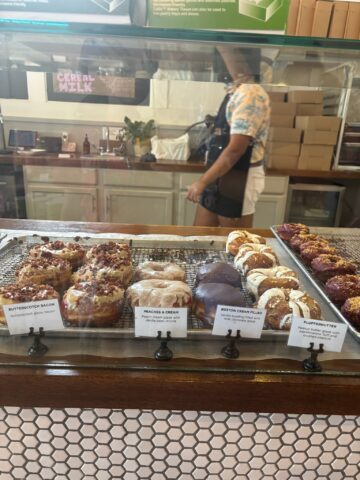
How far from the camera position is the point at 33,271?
0.88m

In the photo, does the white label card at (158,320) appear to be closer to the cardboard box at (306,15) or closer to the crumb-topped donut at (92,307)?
the crumb-topped donut at (92,307)

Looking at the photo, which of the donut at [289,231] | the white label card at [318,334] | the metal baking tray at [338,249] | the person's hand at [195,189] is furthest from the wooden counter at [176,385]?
the person's hand at [195,189]

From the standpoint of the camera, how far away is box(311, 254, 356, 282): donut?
97 centimetres

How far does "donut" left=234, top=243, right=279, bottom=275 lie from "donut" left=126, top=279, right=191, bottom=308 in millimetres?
243

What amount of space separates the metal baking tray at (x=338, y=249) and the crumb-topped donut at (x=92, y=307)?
0.47 m

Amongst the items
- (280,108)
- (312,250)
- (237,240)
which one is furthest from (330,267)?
(280,108)

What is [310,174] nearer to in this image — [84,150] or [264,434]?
[84,150]

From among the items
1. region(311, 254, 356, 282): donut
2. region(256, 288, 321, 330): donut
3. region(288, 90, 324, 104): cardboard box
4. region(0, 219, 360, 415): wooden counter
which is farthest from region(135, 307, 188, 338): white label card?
region(288, 90, 324, 104): cardboard box

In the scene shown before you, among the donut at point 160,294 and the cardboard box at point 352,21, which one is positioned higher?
the cardboard box at point 352,21

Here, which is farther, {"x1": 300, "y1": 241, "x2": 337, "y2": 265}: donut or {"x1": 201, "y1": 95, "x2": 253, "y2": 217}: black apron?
{"x1": 201, "y1": 95, "x2": 253, "y2": 217}: black apron

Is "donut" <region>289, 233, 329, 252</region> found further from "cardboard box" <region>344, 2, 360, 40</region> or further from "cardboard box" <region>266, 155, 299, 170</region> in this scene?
"cardboard box" <region>344, 2, 360, 40</region>

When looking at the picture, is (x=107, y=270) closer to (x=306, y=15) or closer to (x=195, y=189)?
(x=195, y=189)

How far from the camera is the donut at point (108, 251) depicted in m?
1.00

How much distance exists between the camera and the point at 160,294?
76 cm
